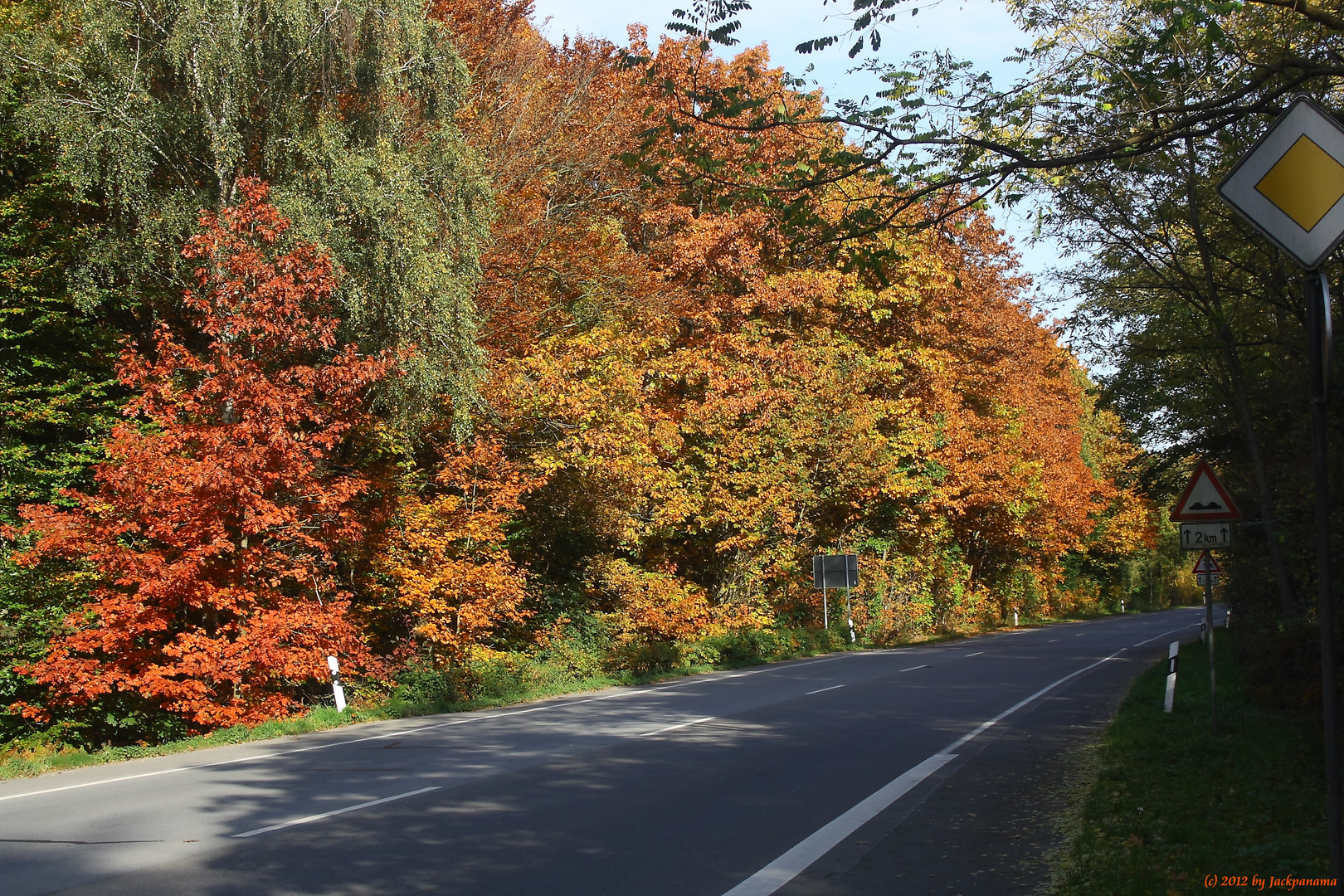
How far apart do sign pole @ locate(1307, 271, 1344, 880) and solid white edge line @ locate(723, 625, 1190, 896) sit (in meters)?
3.36

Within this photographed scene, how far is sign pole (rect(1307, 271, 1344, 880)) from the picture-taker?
12.4 feet

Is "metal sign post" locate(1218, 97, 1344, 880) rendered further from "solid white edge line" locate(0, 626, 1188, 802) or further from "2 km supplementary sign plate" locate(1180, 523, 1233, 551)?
"solid white edge line" locate(0, 626, 1188, 802)

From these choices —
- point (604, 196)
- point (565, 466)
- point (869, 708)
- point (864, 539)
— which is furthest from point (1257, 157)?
point (864, 539)

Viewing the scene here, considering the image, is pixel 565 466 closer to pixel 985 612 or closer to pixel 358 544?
pixel 358 544

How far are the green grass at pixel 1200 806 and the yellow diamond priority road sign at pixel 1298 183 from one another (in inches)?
150

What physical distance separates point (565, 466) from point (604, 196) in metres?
8.87

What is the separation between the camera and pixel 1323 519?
3.96 meters

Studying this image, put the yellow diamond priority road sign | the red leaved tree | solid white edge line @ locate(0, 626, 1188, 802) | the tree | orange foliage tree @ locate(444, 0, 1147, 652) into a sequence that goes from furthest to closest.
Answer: orange foliage tree @ locate(444, 0, 1147, 652), the tree, the red leaved tree, solid white edge line @ locate(0, 626, 1188, 802), the yellow diamond priority road sign

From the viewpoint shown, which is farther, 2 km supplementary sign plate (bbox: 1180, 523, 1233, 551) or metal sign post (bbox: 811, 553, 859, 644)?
metal sign post (bbox: 811, 553, 859, 644)

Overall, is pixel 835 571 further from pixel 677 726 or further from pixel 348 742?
pixel 348 742

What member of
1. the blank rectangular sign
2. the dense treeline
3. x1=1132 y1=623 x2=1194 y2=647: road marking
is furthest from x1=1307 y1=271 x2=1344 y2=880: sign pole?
x1=1132 y1=623 x2=1194 y2=647: road marking

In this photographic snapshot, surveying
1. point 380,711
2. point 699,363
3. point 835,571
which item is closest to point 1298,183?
point 380,711

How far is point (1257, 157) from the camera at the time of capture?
13.8 feet

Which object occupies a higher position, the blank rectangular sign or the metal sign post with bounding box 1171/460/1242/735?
the metal sign post with bounding box 1171/460/1242/735
